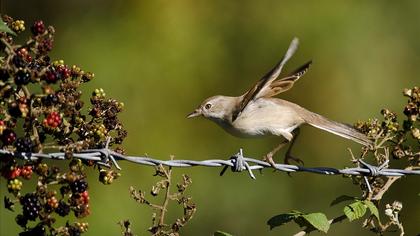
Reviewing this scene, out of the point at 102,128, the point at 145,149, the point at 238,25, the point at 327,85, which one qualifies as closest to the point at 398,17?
the point at 327,85

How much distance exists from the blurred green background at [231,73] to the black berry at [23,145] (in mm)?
5049

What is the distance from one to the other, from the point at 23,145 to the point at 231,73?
6.45 metres

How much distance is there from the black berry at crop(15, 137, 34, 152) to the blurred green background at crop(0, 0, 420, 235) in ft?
16.6

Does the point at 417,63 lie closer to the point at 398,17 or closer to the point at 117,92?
the point at 398,17

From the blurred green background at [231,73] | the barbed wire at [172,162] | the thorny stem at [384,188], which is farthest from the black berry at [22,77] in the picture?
the blurred green background at [231,73]

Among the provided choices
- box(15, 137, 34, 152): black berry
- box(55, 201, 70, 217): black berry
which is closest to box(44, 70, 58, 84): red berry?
box(15, 137, 34, 152): black berry

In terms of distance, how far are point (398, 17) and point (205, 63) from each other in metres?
2.58

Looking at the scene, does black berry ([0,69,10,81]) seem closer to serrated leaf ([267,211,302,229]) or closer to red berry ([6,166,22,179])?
red berry ([6,166,22,179])

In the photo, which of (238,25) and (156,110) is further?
(238,25)

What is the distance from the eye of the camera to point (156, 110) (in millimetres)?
9383

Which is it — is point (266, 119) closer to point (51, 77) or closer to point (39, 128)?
point (39, 128)

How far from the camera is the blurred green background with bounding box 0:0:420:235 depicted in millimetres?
9078

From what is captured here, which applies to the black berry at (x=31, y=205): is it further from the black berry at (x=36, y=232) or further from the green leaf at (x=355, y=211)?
the green leaf at (x=355, y=211)


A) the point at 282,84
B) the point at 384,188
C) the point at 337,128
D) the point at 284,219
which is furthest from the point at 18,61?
the point at 337,128
